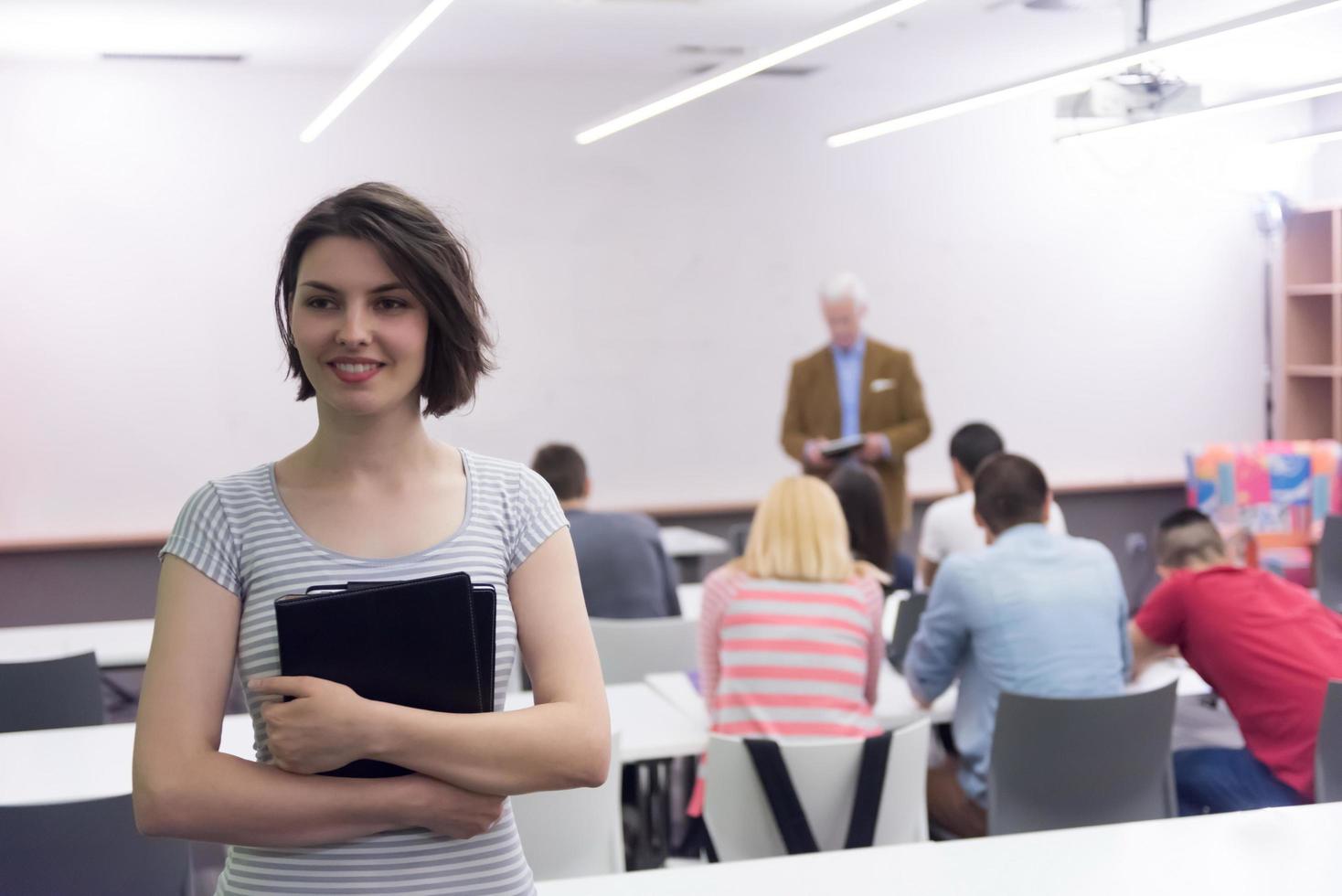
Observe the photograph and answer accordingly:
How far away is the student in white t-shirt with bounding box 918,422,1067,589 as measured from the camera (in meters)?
4.54

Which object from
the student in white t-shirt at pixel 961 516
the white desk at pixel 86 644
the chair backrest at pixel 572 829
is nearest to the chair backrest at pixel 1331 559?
the student in white t-shirt at pixel 961 516

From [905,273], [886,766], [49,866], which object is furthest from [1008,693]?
[905,273]

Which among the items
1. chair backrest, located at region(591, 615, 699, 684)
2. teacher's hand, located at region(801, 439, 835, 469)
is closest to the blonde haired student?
chair backrest, located at region(591, 615, 699, 684)

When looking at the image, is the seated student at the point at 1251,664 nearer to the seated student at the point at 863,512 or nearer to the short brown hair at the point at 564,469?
the seated student at the point at 863,512

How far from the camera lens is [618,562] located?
4109mm

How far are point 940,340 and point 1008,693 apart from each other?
5048mm

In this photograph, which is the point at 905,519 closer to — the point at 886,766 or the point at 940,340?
the point at 940,340

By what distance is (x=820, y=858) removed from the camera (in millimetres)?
2053

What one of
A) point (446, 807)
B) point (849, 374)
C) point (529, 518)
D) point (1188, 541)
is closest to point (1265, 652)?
point (1188, 541)

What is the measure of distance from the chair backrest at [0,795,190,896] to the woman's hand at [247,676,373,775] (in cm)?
109

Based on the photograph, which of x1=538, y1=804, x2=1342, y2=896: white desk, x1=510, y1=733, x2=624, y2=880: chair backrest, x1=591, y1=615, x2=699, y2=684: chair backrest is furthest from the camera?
x1=591, y1=615, x2=699, y2=684: chair backrest

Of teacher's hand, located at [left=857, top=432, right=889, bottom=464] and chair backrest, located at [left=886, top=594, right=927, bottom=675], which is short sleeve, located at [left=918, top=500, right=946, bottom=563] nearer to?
chair backrest, located at [left=886, top=594, right=927, bottom=675]

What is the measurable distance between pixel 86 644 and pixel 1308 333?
7.07 metres


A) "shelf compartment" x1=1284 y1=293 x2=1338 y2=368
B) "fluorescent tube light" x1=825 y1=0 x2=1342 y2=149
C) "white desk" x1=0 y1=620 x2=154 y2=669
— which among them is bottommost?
"white desk" x1=0 y1=620 x2=154 y2=669
